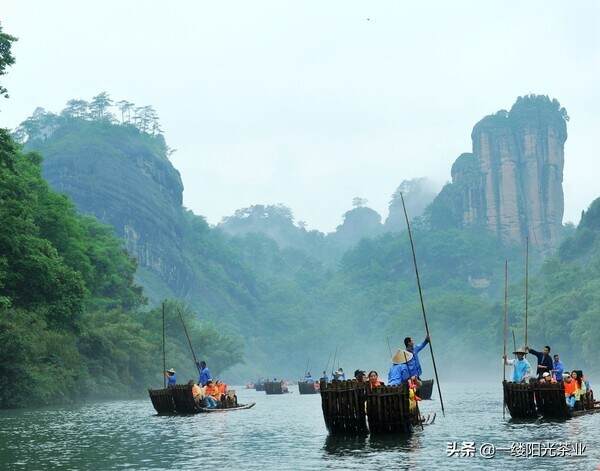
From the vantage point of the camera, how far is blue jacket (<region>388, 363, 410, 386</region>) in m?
28.6

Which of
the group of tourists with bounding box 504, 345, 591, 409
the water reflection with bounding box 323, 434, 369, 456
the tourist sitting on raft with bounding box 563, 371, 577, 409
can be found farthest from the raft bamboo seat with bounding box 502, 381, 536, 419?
the water reflection with bounding box 323, 434, 369, 456

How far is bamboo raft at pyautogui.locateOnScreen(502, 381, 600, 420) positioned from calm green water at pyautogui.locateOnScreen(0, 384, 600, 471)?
80 centimetres

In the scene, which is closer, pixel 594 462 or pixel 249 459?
→ pixel 594 462

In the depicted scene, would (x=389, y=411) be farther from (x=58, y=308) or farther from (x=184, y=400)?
(x=58, y=308)

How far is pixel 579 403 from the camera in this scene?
35.6 meters

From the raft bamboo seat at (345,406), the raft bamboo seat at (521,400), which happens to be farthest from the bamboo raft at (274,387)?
the raft bamboo seat at (345,406)

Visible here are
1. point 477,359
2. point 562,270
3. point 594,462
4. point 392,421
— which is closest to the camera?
point 594,462

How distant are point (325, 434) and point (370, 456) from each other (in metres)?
8.53

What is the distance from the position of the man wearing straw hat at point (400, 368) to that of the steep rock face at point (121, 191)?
154309 millimetres

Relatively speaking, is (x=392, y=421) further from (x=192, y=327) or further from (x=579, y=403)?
(x=192, y=327)

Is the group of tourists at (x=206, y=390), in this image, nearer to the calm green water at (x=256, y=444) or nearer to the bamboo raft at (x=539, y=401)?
the calm green water at (x=256, y=444)

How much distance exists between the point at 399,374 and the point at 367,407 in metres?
1.56

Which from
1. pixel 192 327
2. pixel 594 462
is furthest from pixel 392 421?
pixel 192 327

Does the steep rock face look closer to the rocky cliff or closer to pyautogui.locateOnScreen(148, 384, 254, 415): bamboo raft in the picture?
the rocky cliff
